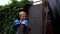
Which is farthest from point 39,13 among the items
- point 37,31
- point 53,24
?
point 53,24

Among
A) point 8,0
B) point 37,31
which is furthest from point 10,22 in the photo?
point 37,31

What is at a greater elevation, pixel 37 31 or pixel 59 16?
pixel 59 16

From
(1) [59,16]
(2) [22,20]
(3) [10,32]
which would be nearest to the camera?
(1) [59,16]

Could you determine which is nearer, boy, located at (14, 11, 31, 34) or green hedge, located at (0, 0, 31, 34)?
boy, located at (14, 11, 31, 34)

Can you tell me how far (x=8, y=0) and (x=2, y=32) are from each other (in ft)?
4.11

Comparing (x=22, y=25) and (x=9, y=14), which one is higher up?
(x=9, y=14)

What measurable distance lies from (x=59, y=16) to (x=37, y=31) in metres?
4.62

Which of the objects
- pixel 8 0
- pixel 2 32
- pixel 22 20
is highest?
pixel 8 0

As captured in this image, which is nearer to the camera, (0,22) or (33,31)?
(33,31)

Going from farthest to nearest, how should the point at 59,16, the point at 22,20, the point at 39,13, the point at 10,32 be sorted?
the point at 10,32 → the point at 39,13 → the point at 22,20 → the point at 59,16

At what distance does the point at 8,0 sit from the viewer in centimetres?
784

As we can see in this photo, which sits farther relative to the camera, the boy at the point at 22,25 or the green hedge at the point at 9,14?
the green hedge at the point at 9,14

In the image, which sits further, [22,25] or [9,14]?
[9,14]

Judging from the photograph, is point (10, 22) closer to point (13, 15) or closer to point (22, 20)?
point (13, 15)
